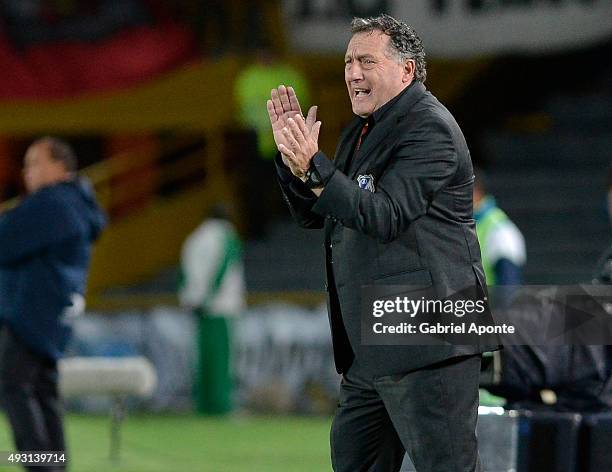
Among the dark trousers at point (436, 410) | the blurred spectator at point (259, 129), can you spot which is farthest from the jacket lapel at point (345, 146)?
the blurred spectator at point (259, 129)

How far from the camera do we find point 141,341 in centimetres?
1401

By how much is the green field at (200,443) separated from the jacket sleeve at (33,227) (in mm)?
2158

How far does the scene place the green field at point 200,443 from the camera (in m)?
9.91

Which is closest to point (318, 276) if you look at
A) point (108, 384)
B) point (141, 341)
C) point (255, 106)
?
point (255, 106)

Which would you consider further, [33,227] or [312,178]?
[33,227]

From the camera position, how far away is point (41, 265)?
301 inches

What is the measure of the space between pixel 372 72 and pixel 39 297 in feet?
11.0

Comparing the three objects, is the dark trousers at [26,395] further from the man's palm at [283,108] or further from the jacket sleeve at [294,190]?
the man's palm at [283,108]

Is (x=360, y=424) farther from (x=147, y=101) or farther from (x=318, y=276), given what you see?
(x=147, y=101)

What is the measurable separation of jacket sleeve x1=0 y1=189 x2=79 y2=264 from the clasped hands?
314 cm

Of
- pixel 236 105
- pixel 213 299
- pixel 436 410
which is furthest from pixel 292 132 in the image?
pixel 236 105

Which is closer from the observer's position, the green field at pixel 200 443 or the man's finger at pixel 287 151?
the man's finger at pixel 287 151

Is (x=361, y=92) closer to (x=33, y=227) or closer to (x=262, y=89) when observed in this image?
(x=33, y=227)

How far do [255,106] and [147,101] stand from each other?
209 centimetres
